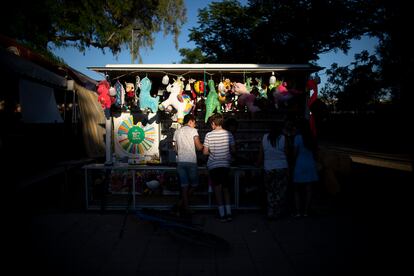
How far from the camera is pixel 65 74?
29.7ft

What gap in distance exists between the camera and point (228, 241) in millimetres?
4582

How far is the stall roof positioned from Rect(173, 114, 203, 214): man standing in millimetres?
1441

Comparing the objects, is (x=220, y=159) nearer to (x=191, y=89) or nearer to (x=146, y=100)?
(x=191, y=89)

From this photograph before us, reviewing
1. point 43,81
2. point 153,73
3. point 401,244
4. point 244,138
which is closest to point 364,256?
point 401,244

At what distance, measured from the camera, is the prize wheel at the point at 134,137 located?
721 centimetres

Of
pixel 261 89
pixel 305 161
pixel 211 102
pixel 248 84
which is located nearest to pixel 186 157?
pixel 211 102

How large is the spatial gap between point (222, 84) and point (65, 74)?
197 inches

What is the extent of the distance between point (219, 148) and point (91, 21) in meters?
10.6

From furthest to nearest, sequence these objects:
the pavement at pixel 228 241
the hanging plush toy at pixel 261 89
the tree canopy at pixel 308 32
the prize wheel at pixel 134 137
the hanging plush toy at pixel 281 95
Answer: the tree canopy at pixel 308 32 < the prize wheel at pixel 134 137 < the hanging plush toy at pixel 261 89 < the hanging plush toy at pixel 281 95 < the pavement at pixel 228 241

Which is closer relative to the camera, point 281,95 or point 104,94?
point 281,95

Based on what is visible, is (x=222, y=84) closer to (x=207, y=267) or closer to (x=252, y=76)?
(x=252, y=76)

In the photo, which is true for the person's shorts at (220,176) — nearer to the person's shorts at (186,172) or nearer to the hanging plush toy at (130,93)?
→ the person's shorts at (186,172)

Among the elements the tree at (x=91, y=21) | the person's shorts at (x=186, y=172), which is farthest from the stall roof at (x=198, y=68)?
the tree at (x=91, y=21)

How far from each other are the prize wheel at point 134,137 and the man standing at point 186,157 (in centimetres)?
183
